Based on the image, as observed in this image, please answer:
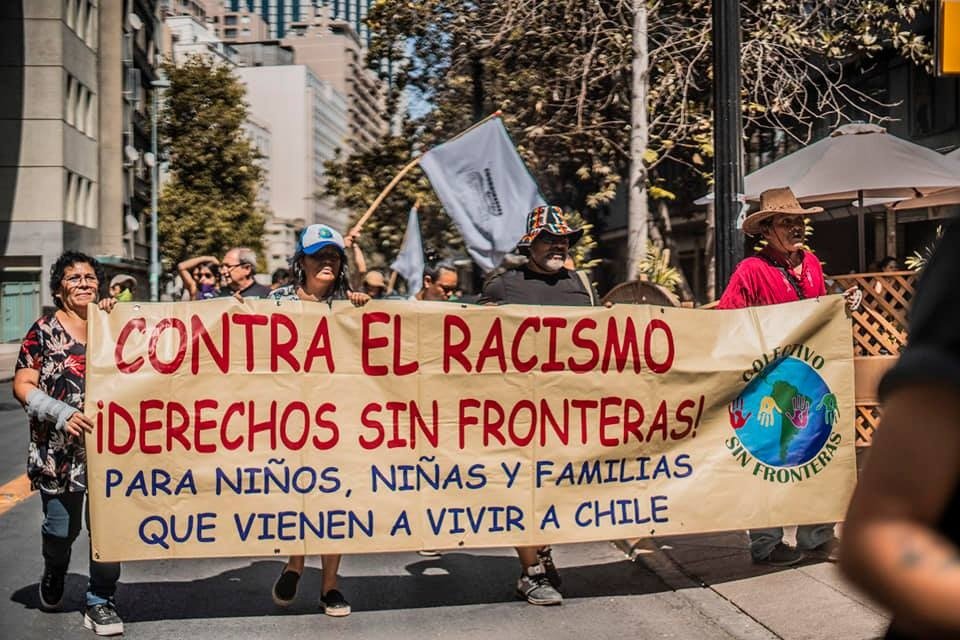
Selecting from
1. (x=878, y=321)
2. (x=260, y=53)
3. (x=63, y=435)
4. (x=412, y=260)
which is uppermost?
(x=260, y=53)

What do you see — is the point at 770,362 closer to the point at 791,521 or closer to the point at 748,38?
the point at 791,521

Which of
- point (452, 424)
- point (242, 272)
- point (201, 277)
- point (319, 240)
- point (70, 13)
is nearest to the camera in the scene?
point (452, 424)

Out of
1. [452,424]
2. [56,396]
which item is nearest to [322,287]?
[452,424]

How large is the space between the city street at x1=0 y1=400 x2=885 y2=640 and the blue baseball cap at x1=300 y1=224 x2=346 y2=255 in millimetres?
1778

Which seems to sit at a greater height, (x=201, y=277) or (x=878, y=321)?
(x=201, y=277)

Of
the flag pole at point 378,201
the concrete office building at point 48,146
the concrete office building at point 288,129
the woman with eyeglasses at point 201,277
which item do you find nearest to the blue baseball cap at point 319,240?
the flag pole at point 378,201

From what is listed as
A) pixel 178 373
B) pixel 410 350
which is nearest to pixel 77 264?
pixel 178 373

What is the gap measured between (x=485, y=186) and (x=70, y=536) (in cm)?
601

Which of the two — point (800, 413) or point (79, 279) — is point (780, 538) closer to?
point (800, 413)

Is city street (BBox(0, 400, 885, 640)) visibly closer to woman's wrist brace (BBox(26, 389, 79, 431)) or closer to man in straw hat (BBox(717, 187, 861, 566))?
man in straw hat (BBox(717, 187, 861, 566))

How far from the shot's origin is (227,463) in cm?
555

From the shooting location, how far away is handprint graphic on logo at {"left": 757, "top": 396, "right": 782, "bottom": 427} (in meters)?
6.08

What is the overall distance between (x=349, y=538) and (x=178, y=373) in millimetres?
1092

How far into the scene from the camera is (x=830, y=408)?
618cm
